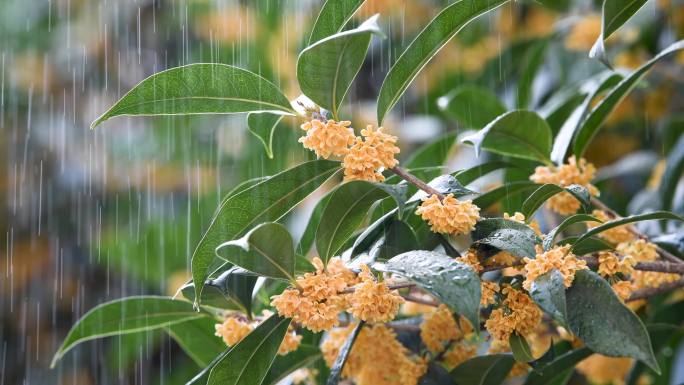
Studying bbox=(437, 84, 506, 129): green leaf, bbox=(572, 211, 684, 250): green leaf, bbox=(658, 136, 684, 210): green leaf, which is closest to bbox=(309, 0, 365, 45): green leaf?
bbox=(572, 211, 684, 250): green leaf

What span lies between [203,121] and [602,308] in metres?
2.37

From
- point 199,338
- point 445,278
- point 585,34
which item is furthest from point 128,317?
point 585,34

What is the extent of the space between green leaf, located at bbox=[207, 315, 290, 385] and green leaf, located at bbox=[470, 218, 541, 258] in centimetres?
24

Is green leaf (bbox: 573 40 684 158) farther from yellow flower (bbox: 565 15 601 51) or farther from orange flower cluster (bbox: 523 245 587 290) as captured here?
yellow flower (bbox: 565 15 601 51)

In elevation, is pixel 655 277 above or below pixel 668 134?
below

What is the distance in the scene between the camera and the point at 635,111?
7.20ft

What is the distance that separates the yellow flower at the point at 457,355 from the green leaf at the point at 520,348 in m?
0.25

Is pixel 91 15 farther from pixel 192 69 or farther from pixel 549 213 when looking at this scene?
pixel 192 69

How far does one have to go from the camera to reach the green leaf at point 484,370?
1095mm

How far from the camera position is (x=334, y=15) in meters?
0.96

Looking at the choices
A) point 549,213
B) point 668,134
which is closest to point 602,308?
point 549,213

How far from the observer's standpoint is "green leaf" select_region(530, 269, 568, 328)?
31.4 inches

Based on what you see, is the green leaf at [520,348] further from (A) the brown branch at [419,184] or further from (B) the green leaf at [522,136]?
(B) the green leaf at [522,136]

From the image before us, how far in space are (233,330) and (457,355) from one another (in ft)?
1.04
